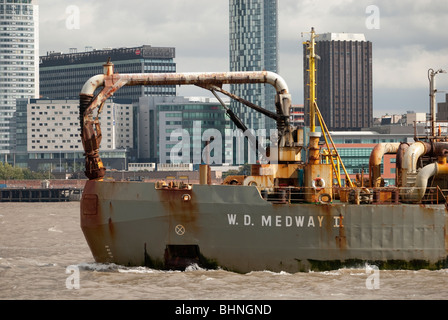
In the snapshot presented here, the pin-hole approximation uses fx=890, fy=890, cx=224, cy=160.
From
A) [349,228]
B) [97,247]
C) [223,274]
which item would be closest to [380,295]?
[349,228]

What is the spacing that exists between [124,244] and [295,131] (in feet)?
29.3

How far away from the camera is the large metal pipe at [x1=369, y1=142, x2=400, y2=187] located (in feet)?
134

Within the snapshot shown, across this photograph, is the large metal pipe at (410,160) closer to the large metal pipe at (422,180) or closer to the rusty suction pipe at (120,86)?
the large metal pipe at (422,180)

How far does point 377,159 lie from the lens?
4084 cm

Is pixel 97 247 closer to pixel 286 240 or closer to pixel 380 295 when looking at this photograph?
pixel 286 240

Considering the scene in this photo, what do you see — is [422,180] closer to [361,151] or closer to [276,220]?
[276,220]

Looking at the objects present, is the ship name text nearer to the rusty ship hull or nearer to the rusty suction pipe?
the rusty ship hull

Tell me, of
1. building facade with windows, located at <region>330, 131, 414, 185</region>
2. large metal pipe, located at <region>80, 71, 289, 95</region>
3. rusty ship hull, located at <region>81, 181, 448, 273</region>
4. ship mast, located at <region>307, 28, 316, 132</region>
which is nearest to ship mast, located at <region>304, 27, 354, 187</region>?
ship mast, located at <region>307, 28, 316, 132</region>

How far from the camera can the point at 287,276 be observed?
118 ft

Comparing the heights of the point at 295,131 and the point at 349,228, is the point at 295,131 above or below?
above

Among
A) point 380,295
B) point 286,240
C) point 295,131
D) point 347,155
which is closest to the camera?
point 380,295

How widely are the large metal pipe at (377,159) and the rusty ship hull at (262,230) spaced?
4.78 m

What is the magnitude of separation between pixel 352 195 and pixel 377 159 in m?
4.29
